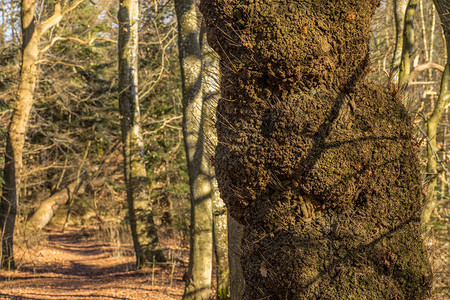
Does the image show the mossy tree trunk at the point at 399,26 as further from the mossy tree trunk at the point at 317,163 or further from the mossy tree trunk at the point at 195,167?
the mossy tree trunk at the point at 317,163

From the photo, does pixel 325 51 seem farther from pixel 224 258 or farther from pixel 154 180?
pixel 154 180

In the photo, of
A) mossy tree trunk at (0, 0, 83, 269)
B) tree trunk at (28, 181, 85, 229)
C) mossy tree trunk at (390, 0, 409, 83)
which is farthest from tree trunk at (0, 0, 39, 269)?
mossy tree trunk at (390, 0, 409, 83)

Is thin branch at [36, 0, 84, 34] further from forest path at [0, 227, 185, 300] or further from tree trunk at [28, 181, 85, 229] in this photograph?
tree trunk at [28, 181, 85, 229]

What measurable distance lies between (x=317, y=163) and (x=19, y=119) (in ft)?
34.8

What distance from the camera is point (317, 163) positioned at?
3.22 meters

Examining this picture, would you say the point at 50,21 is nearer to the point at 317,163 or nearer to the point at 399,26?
the point at 399,26

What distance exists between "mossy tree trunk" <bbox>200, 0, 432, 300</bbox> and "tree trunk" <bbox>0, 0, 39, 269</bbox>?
32.3ft

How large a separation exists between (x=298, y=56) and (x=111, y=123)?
54.4ft

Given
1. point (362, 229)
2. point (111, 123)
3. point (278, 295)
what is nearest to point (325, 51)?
point (362, 229)

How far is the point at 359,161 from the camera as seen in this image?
3.28 metres

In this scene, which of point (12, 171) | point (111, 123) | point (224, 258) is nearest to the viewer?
point (224, 258)

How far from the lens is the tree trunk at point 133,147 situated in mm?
11344

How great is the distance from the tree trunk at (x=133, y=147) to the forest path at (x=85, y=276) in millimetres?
691

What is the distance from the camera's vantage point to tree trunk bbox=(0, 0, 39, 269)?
11.6m
